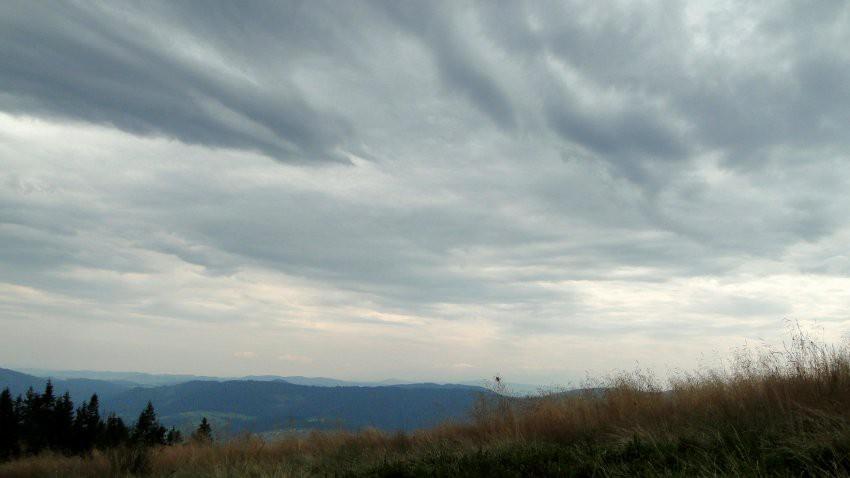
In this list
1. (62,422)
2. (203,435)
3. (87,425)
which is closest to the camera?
(203,435)

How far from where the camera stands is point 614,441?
888 cm

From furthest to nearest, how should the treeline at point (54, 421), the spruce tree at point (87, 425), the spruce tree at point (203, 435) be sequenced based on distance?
the spruce tree at point (87, 425) < the treeline at point (54, 421) < the spruce tree at point (203, 435)

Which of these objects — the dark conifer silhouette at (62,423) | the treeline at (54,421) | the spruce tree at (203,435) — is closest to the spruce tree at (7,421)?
the treeline at (54,421)

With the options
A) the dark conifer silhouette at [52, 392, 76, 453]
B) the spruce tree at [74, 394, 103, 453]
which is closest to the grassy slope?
the dark conifer silhouette at [52, 392, 76, 453]

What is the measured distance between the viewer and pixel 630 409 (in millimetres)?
10844

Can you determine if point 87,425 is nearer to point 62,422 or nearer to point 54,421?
point 62,422

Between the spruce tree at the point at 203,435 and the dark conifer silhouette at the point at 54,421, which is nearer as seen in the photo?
the spruce tree at the point at 203,435

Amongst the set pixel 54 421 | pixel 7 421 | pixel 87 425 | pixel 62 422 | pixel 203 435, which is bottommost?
pixel 87 425

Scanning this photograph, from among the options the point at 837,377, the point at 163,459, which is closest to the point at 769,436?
the point at 837,377

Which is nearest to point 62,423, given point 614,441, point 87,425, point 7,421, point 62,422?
point 62,422

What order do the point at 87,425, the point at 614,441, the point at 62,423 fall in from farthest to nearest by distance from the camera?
the point at 87,425 < the point at 62,423 < the point at 614,441

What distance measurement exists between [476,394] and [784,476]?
1006 cm

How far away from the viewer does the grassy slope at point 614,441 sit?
6.44 metres

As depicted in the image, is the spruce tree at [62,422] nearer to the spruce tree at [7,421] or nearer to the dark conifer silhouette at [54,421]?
the dark conifer silhouette at [54,421]
